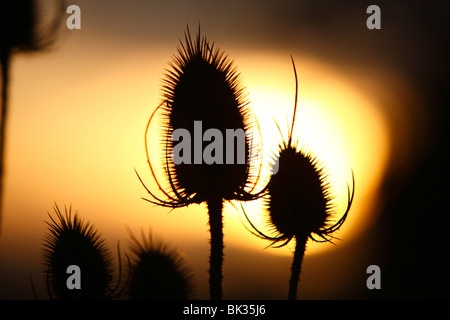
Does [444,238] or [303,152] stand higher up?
[303,152]

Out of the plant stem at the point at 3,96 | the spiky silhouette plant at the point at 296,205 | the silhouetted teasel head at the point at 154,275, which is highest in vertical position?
the plant stem at the point at 3,96

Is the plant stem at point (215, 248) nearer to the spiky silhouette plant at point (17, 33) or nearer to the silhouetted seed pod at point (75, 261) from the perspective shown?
the silhouetted seed pod at point (75, 261)

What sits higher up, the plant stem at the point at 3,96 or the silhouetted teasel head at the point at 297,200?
the plant stem at the point at 3,96

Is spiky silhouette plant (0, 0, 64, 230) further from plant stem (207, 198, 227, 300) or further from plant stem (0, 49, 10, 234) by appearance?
plant stem (207, 198, 227, 300)

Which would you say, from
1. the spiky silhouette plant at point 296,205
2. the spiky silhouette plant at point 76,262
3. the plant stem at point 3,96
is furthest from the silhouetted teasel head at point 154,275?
the plant stem at point 3,96

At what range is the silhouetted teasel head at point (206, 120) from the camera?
2.98 metres

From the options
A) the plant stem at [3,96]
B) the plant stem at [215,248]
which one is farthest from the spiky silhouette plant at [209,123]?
the plant stem at [3,96]

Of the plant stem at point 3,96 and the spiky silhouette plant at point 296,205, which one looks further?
the plant stem at point 3,96

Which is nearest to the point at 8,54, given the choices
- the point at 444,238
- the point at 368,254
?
the point at 368,254

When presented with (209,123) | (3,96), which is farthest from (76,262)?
(3,96)
